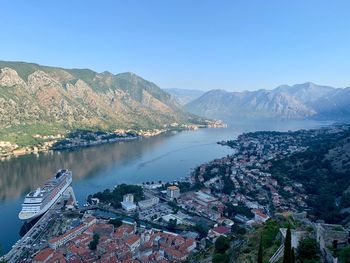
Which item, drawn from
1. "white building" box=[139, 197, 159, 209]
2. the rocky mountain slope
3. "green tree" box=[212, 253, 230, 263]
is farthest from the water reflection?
"green tree" box=[212, 253, 230, 263]

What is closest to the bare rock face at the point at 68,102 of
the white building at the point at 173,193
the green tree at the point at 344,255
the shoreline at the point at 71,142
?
the shoreline at the point at 71,142

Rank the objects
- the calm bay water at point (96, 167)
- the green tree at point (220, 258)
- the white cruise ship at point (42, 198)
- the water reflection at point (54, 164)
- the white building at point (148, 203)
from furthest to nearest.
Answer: the water reflection at point (54, 164)
the calm bay water at point (96, 167)
the white building at point (148, 203)
the white cruise ship at point (42, 198)
the green tree at point (220, 258)

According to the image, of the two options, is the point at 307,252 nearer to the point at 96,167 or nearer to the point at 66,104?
the point at 96,167

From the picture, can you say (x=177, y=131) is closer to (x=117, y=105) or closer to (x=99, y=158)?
(x=117, y=105)

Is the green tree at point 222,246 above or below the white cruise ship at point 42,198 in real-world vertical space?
above

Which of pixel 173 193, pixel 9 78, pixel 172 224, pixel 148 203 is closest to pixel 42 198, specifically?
pixel 148 203

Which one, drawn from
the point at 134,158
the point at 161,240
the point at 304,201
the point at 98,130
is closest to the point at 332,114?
the point at 98,130

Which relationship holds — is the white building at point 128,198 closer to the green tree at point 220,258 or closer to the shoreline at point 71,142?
the green tree at point 220,258

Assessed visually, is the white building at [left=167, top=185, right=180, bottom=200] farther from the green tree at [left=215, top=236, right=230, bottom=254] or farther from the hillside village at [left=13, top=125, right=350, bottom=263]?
the green tree at [left=215, top=236, right=230, bottom=254]
